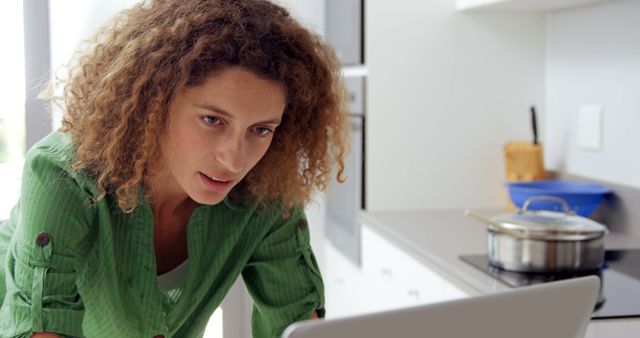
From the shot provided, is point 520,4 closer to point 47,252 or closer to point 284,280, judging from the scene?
point 284,280

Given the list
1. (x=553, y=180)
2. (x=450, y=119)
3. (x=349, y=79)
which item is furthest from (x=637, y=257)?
(x=349, y=79)

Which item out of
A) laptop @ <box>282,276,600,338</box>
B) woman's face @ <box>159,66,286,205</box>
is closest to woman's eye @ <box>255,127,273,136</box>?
woman's face @ <box>159,66,286,205</box>

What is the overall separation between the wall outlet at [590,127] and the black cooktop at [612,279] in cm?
45

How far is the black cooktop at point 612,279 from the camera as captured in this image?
4.79 ft

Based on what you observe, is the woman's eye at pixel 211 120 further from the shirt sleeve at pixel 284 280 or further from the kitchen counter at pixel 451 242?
the kitchen counter at pixel 451 242

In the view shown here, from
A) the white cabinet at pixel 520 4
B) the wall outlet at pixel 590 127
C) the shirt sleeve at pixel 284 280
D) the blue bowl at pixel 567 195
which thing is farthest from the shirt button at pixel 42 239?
the wall outlet at pixel 590 127

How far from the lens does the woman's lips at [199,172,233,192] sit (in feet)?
3.84

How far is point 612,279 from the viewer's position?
167cm

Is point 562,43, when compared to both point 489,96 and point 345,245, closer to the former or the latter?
point 489,96

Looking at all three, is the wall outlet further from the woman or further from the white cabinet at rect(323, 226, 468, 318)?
the woman

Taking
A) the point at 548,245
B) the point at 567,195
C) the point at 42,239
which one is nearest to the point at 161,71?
the point at 42,239

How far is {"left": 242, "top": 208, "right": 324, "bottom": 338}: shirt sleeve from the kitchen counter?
364mm

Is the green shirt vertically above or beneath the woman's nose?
beneath

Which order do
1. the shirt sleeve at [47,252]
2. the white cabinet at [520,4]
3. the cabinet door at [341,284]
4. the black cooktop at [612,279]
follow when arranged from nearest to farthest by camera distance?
the shirt sleeve at [47,252] < the black cooktop at [612,279] < the white cabinet at [520,4] < the cabinet door at [341,284]
